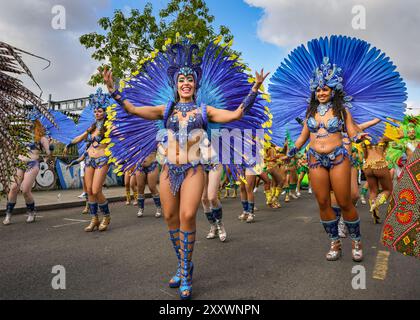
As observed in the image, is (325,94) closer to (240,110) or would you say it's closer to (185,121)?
(240,110)

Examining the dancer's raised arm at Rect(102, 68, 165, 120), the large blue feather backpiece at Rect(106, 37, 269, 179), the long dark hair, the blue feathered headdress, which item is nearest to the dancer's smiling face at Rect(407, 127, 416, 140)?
the long dark hair

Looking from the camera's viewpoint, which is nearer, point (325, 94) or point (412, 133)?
point (325, 94)

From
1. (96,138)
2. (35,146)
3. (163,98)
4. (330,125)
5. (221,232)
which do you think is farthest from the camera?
(35,146)

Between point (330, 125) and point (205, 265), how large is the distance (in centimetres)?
224

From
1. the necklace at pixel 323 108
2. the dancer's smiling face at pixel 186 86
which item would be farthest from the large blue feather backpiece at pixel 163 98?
the necklace at pixel 323 108

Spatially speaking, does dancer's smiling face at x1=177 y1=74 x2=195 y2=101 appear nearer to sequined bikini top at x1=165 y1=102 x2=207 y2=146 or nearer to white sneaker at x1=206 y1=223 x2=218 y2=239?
sequined bikini top at x1=165 y1=102 x2=207 y2=146

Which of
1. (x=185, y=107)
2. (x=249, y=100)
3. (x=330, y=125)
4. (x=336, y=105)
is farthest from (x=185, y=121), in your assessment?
(x=336, y=105)

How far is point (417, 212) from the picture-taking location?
88.7 inches

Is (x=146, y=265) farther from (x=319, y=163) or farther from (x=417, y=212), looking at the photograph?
(x=417, y=212)

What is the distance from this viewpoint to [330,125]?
409 cm

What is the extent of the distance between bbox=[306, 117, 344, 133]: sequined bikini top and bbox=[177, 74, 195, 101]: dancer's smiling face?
5.56 feet

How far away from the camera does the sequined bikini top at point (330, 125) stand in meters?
4.08

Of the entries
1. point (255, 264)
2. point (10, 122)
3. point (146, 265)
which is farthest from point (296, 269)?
point (10, 122)
